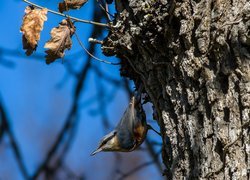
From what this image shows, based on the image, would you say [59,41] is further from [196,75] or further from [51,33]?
[196,75]

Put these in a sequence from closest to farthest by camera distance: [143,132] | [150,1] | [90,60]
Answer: [150,1] < [143,132] < [90,60]

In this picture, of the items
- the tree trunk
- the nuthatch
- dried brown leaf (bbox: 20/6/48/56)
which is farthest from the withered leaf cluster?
the nuthatch

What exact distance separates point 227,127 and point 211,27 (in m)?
0.36

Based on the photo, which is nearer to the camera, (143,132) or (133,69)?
(133,69)

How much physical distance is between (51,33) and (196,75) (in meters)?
0.80

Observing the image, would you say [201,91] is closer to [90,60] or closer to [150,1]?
[150,1]

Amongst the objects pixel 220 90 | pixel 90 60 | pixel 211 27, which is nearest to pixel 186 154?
pixel 220 90

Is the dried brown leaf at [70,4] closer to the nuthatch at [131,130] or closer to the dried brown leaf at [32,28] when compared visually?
the dried brown leaf at [32,28]

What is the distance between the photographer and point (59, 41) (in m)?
2.76

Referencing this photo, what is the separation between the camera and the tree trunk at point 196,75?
7.02 ft

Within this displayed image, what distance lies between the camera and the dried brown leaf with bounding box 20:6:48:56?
2.72 metres

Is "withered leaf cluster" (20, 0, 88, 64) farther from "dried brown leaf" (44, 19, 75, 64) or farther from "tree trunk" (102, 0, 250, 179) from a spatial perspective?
"tree trunk" (102, 0, 250, 179)

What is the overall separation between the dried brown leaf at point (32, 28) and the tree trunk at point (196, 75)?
0.34 metres

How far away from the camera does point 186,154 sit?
229 cm
